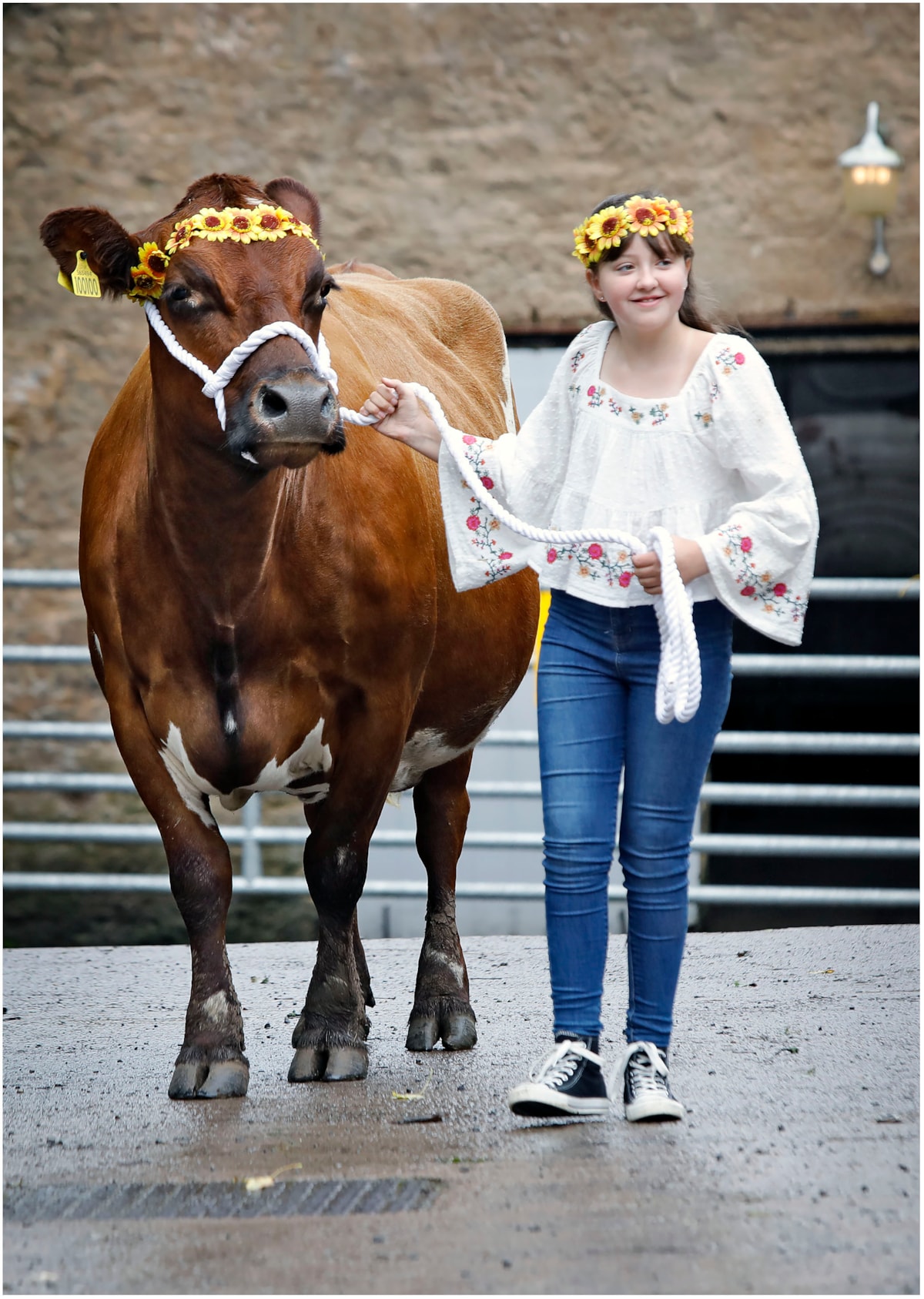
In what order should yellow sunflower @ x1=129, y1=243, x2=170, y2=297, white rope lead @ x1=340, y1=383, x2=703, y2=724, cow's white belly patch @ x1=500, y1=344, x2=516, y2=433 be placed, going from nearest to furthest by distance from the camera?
white rope lead @ x1=340, y1=383, x2=703, y2=724
yellow sunflower @ x1=129, y1=243, x2=170, y2=297
cow's white belly patch @ x1=500, y1=344, x2=516, y2=433

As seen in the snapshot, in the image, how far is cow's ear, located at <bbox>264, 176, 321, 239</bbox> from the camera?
4.38 meters

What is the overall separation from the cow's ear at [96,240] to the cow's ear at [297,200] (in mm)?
541

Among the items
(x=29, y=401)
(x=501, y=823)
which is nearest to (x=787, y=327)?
(x=501, y=823)

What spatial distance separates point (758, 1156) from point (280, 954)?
3168mm

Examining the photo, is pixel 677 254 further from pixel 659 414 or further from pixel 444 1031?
pixel 444 1031

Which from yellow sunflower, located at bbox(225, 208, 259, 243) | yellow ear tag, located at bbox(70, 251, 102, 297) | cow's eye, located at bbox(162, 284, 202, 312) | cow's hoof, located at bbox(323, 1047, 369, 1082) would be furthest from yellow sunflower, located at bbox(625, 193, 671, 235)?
cow's hoof, located at bbox(323, 1047, 369, 1082)

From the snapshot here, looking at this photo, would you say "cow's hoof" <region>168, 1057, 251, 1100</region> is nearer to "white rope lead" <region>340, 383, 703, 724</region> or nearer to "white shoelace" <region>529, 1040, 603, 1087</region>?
"white shoelace" <region>529, 1040, 603, 1087</region>

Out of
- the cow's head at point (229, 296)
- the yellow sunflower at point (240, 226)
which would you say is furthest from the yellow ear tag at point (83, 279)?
the yellow sunflower at point (240, 226)

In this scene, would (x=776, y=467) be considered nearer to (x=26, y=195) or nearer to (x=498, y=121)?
(x=498, y=121)

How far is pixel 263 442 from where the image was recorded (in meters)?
3.61

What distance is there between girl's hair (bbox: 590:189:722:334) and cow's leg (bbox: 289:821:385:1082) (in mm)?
1527

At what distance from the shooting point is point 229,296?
3.77 m

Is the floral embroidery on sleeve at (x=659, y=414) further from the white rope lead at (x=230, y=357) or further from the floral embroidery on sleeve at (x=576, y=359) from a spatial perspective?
the white rope lead at (x=230, y=357)

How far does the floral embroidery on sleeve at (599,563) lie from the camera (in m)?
3.57
